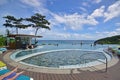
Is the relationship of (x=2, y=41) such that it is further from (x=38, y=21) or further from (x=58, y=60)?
(x=58, y=60)

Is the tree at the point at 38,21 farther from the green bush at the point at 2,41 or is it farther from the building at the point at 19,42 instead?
the building at the point at 19,42

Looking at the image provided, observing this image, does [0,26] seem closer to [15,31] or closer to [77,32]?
[15,31]

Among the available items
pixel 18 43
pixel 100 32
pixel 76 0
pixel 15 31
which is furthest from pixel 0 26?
pixel 100 32

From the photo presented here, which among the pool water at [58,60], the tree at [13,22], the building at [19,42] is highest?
the tree at [13,22]

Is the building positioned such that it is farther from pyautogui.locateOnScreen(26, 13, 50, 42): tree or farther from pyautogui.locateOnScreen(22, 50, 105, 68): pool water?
pyautogui.locateOnScreen(26, 13, 50, 42): tree

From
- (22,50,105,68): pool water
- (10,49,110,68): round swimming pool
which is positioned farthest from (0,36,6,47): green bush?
(22,50,105,68): pool water

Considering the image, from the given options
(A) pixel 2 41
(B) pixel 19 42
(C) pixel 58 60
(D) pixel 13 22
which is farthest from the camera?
(D) pixel 13 22

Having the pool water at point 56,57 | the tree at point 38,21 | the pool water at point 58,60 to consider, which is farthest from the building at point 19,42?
the tree at point 38,21

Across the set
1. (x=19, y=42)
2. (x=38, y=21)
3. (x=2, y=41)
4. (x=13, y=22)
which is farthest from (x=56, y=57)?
(x=13, y=22)

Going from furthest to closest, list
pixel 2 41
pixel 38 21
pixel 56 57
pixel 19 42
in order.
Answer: pixel 38 21 → pixel 2 41 → pixel 19 42 → pixel 56 57

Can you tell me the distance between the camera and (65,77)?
571cm

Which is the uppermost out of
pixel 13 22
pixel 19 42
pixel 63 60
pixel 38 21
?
pixel 38 21

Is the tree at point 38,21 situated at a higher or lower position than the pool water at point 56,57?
higher

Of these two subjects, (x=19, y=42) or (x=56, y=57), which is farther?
(x=19, y=42)
